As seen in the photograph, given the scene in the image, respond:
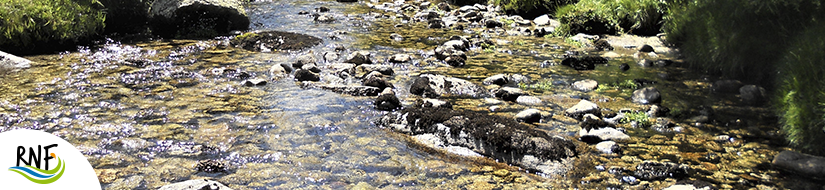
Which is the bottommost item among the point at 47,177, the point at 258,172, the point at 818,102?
the point at 258,172

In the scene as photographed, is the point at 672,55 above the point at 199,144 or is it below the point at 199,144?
above

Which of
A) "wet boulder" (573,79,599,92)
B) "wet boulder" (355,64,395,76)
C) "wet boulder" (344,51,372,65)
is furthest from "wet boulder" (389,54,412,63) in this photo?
"wet boulder" (573,79,599,92)

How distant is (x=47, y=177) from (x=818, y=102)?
7.68 meters

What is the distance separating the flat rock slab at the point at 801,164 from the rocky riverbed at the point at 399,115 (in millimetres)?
171

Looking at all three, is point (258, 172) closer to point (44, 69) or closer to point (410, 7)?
point (44, 69)

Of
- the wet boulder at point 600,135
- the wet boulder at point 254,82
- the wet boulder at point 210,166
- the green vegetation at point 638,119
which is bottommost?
the wet boulder at point 210,166

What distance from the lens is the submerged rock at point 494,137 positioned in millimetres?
6758

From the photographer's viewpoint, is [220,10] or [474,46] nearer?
[474,46]

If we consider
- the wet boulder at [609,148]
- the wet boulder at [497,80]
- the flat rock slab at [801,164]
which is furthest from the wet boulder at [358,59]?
the flat rock slab at [801,164]

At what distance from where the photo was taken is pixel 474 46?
574 inches

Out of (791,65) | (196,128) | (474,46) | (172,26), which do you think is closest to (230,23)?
(172,26)

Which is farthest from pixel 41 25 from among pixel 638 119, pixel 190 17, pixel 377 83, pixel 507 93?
pixel 638 119

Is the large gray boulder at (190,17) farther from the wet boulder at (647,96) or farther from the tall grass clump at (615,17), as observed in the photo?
the wet boulder at (647,96)

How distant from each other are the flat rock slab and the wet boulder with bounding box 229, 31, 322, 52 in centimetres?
1031
